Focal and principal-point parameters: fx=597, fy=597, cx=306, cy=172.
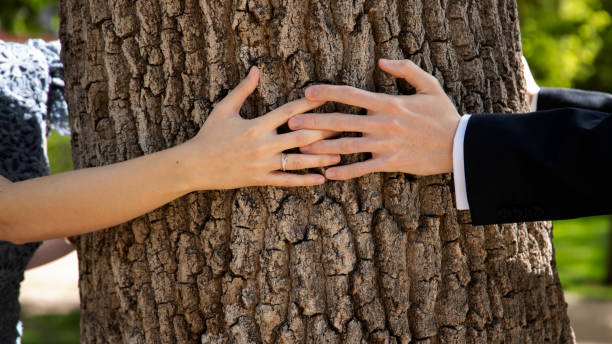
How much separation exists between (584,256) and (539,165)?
11034 mm

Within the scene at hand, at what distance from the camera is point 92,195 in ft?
6.30

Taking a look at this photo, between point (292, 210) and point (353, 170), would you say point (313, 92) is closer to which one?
point (353, 170)

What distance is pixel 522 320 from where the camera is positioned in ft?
7.14

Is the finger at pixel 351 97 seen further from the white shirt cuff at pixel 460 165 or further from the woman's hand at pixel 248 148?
the white shirt cuff at pixel 460 165

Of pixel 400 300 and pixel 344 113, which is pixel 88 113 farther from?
pixel 400 300

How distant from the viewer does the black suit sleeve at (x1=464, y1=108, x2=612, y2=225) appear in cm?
178

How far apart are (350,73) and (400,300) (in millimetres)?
756

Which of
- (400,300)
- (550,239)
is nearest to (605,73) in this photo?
(550,239)

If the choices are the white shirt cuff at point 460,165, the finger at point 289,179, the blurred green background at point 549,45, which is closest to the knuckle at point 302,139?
the finger at point 289,179

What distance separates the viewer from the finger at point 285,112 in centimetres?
183

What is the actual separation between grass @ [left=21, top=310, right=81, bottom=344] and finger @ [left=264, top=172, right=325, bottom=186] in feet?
17.4

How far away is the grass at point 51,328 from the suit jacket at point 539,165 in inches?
221

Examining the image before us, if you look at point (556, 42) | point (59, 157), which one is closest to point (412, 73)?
point (556, 42)

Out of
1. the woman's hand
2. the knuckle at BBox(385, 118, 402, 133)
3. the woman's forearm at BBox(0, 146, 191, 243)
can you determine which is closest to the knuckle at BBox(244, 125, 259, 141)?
the woman's hand
